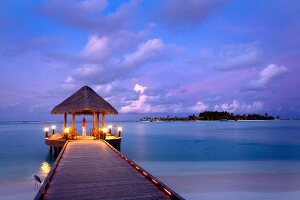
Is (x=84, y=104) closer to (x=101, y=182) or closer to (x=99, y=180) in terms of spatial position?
(x=99, y=180)

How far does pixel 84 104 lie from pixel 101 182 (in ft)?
34.4

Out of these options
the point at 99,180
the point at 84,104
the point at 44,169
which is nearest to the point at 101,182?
the point at 99,180

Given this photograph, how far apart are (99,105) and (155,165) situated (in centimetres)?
503

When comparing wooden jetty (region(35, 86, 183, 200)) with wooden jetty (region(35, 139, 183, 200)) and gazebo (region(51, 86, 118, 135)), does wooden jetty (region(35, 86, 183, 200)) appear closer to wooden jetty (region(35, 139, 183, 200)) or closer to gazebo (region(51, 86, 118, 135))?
wooden jetty (region(35, 139, 183, 200))

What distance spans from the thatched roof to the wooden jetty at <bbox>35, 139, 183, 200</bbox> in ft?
23.4

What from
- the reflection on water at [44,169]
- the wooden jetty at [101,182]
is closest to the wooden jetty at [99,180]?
the wooden jetty at [101,182]

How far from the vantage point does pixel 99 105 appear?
17453 mm

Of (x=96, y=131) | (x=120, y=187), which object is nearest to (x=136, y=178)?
(x=120, y=187)

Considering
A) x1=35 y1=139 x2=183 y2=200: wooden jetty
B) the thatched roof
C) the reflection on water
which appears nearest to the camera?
x1=35 y1=139 x2=183 y2=200: wooden jetty

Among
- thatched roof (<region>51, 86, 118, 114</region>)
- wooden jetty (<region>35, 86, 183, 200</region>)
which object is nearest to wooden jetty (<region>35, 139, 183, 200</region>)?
wooden jetty (<region>35, 86, 183, 200</region>)

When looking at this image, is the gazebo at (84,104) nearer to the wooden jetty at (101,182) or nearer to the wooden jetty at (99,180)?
the wooden jetty at (99,180)

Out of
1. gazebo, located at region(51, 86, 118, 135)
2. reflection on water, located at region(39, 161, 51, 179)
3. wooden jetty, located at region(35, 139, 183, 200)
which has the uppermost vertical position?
gazebo, located at region(51, 86, 118, 135)

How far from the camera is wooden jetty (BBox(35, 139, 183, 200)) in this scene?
5734mm

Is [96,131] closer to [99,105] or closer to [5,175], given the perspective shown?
[99,105]
